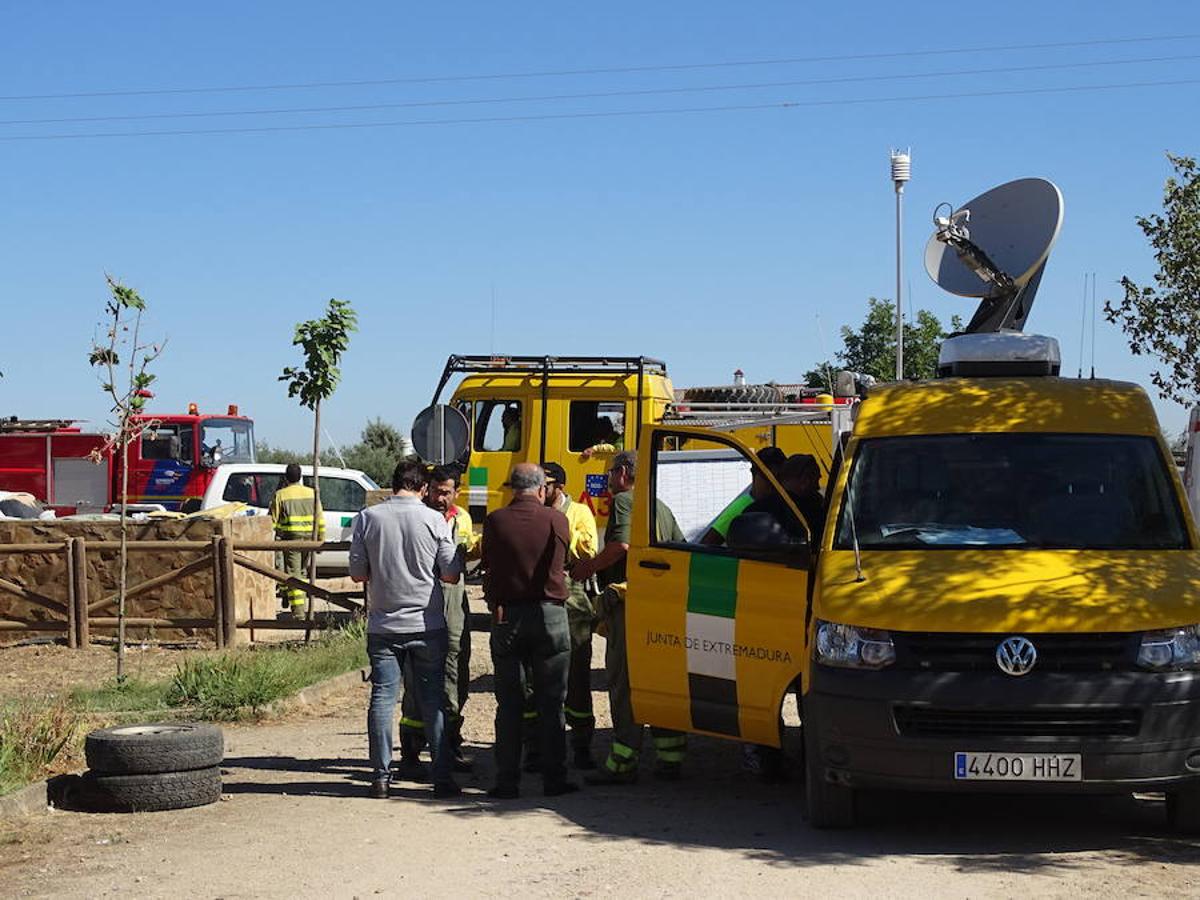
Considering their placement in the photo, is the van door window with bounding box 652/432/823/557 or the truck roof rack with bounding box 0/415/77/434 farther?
the truck roof rack with bounding box 0/415/77/434

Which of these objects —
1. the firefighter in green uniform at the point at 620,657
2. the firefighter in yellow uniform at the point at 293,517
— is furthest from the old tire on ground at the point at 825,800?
the firefighter in yellow uniform at the point at 293,517

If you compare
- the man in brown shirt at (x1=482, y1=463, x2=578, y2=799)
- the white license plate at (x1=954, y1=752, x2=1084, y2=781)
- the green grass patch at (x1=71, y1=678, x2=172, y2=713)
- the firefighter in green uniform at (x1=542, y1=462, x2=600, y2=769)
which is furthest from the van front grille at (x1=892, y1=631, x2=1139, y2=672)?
the green grass patch at (x1=71, y1=678, x2=172, y2=713)

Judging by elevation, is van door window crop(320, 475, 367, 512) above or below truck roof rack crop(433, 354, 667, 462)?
below

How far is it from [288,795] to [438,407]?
28.0 feet

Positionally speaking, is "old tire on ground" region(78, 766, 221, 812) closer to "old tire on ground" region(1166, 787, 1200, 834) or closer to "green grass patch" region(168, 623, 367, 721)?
"green grass patch" region(168, 623, 367, 721)

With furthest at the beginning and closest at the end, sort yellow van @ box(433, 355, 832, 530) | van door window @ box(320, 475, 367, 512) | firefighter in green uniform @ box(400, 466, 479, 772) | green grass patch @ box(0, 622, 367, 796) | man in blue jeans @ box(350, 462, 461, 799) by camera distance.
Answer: van door window @ box(320, 475, 367, 512) → yellow van @ box(433, 355, 832, 530) → firefighter in green uniform @ box(400, 466, 479, 772) → green grass patch @ box(0, 622, 367, 796) → man in blue jeans @ box(350, 462, 461, 799)

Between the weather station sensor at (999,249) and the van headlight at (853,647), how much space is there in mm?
5320

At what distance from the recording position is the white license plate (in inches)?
306

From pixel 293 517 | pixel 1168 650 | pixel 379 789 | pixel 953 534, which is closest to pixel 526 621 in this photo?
pixel 379 789

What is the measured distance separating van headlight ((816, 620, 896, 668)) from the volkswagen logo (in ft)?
1.61

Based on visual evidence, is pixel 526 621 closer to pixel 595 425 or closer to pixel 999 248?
pixel 999 248

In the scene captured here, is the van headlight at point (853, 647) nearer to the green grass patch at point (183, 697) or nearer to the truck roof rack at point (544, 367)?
the green grass patch at point (183, 697)

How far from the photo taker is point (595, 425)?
19859 mm

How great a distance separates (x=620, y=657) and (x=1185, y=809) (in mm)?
3471
